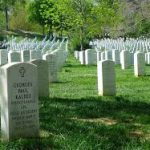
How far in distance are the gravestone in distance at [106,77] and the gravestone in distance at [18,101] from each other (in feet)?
17.5

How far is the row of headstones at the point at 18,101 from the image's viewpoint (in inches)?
322

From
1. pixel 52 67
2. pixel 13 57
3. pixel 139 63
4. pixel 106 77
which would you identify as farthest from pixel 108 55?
pixel 106 77

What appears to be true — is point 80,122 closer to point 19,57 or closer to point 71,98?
point 71,98

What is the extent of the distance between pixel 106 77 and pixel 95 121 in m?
3.79

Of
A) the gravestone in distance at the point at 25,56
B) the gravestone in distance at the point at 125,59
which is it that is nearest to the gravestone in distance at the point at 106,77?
the gravestone in distance at the point at 25,56

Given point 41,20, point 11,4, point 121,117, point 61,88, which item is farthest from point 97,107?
point 41,20

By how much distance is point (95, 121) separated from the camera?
1010cm

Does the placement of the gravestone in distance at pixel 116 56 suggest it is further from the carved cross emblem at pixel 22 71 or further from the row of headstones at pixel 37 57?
the carved cross emblem at pixel 22 71

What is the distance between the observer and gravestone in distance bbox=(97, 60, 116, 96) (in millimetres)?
13680

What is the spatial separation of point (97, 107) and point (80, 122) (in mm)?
1972

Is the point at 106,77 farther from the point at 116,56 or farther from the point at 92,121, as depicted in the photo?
the point at 116,56

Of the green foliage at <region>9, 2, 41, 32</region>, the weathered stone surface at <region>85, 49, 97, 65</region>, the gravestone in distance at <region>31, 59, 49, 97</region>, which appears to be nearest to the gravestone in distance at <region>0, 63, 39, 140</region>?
the gravestone in distance at <region>31, 59, 49, 97</region>

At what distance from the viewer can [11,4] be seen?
8131cm

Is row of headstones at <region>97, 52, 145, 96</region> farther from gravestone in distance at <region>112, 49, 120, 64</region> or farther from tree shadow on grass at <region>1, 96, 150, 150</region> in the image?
gravestone in distance at <region>112, 49, 120, 64</region>
